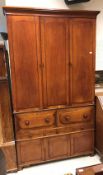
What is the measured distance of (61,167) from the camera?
2.53 metres

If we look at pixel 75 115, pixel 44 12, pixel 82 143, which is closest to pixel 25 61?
pixel 44 12

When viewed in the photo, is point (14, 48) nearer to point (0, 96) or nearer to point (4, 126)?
point (0, 96)

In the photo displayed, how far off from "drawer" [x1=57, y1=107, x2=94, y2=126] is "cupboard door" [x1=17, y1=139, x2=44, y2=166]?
1.39 feet

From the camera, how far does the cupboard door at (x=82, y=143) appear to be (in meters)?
2.65

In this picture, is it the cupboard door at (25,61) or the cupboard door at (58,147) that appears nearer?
the cupboard door at (25,61)

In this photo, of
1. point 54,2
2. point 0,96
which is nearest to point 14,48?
point 0,96

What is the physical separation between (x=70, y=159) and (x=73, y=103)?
2.84ft

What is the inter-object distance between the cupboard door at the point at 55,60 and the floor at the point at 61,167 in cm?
88

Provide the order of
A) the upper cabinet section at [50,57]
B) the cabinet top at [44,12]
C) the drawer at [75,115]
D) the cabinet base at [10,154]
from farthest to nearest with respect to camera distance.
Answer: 1. the drawer at [75,115]
2. the cabinet base at [10,154]
3. the upper cabinet section at [50,57]
4. the cabinet top at [44,12]

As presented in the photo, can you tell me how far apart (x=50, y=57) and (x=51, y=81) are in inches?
12.5

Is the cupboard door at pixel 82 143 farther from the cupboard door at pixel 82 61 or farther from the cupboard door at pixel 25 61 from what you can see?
the cupboard door at pixel 25 61

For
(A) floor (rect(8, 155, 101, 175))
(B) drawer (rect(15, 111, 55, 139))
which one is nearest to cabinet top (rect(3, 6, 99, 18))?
(B) drawer (rect(15, 111, 55, 139))

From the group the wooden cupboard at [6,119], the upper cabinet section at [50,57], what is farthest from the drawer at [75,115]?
the wooden cupboard at [6,119]

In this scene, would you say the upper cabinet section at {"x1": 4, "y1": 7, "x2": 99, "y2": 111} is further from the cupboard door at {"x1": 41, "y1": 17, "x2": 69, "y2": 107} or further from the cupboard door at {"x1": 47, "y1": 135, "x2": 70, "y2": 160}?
the cupboard door at {"x1": 47, "y1": 135, "x2": 70, "y2": 160}
